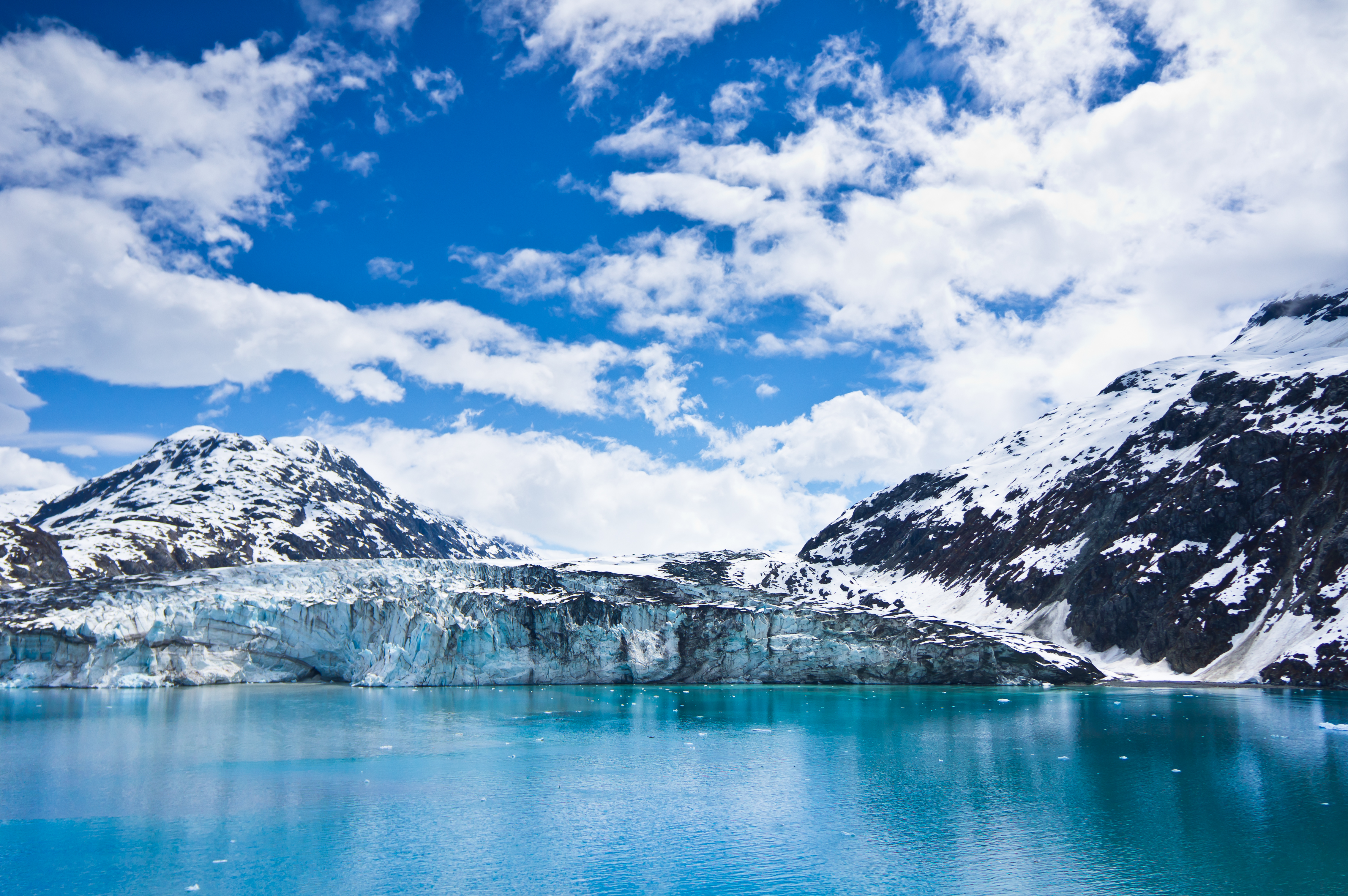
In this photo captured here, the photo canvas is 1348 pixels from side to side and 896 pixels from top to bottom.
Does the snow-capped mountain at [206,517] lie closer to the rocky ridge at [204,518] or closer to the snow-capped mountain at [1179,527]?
the rocky ridge at [204,518]

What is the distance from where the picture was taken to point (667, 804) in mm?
27859

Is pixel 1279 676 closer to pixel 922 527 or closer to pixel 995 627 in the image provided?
pixel 995 627

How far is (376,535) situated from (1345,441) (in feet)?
545

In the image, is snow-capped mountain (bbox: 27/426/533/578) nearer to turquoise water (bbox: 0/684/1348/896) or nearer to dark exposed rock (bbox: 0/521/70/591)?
dark exposed rock (bbox: 0/521/70/591)

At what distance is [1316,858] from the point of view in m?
20.9

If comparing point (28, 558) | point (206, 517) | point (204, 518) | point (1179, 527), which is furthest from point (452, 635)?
point (206, 517)

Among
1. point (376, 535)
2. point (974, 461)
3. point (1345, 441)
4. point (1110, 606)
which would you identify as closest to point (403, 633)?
point (1110, 606)

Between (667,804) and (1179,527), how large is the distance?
8323cm

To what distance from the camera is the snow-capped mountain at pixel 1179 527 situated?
78.4m

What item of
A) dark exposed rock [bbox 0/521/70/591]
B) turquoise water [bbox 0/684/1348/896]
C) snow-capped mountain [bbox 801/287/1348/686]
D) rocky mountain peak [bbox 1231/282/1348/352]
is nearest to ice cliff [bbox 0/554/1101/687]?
snow-capped mountain [bbox 801/287/1348/686]

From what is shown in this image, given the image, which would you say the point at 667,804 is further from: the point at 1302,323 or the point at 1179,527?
the point at 1302,323

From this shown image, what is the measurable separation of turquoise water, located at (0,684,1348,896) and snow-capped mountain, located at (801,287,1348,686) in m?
32.5

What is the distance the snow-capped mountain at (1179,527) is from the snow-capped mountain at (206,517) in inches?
3738

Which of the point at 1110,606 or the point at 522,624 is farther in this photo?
the point at 1110,606
